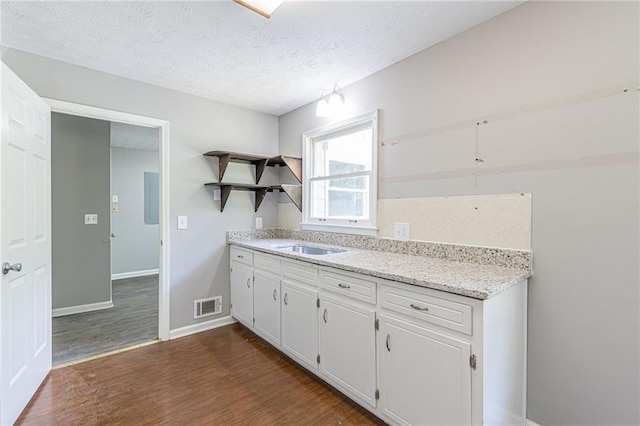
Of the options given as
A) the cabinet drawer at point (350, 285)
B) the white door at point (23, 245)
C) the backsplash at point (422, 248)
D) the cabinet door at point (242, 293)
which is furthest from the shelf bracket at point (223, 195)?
the cabinet drawer at point (350, 285)

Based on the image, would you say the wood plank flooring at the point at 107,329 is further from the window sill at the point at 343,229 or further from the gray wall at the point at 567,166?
the gray wall at the point at 567,166

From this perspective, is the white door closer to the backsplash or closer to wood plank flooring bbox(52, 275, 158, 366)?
wood plank flooring bbox(52, 275, 158, 366)

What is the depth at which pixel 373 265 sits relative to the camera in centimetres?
185

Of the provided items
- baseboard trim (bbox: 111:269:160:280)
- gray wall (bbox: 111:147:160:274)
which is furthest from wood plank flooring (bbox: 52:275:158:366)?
gray wall (bbox: 111:147:160:274)

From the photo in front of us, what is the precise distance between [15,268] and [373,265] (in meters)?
2.05

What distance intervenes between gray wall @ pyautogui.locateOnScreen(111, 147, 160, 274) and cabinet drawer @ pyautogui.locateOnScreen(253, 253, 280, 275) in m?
3.23

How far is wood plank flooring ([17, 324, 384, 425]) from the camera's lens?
179 cm

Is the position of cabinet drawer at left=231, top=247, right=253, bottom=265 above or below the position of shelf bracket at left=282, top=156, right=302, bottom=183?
below

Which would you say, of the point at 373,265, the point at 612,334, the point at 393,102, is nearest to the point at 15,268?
the point at 373,265

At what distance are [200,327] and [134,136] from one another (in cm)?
320

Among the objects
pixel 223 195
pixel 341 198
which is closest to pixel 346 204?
pixel 341 198

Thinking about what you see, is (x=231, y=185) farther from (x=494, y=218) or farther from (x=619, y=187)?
(x=619, y=187)

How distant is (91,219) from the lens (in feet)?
12.2

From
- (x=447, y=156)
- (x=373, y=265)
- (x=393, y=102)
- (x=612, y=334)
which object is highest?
(x=393, y=102)
